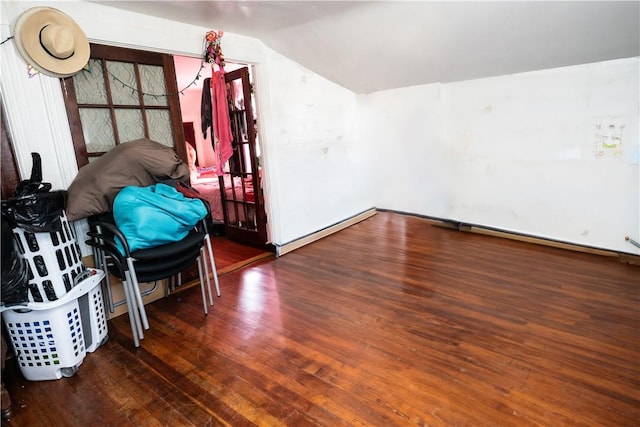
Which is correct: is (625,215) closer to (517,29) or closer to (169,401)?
(517,29)

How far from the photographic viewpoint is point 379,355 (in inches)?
77.1

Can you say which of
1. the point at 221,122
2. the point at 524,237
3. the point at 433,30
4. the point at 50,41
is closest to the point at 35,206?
the point at 50,41

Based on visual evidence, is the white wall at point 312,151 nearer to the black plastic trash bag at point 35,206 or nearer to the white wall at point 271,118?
the white wall at point 271,118

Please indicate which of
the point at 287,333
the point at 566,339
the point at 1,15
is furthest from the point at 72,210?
the point at 566,339

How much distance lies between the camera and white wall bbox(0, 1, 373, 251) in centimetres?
199

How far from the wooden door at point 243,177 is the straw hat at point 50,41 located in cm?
154

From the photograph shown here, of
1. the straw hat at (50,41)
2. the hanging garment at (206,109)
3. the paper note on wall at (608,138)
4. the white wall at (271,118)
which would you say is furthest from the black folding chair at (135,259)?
the paper note on wall at (608,138)

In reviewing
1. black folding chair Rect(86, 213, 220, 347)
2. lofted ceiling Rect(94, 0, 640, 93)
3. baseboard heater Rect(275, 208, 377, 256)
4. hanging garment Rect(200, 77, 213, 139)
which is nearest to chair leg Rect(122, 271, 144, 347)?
black folding chair Rect(86, 213, 220, 347)

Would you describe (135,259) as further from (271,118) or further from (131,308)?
(271,118)

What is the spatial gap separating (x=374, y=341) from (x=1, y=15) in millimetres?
2712

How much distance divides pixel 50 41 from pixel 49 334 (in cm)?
158

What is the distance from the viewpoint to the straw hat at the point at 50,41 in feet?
6.22

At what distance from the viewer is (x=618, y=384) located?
166 centimetres

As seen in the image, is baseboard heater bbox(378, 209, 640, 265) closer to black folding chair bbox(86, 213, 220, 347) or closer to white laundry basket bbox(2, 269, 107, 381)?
black folding chair bbox(86, 213, 220, 347)
